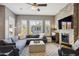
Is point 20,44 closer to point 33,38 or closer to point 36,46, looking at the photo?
point 33,38

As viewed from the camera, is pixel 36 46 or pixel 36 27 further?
pixel 36 46

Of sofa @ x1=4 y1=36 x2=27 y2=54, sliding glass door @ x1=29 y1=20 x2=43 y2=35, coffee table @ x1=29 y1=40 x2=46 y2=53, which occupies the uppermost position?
sliding glass door @ x1=29 y1=20 x2=43 y2=35

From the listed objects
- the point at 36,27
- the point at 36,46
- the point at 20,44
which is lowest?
the point at 36,46

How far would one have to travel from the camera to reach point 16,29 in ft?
9.55

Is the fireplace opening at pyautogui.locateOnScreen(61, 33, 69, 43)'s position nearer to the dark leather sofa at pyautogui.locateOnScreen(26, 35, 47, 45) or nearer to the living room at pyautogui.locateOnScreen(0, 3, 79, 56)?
the living room at pyautogui.locateOnScreen(0, 3, 79, 56)

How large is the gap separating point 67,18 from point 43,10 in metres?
0.65

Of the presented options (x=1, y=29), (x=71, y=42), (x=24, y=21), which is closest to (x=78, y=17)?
(x=71, y=42)

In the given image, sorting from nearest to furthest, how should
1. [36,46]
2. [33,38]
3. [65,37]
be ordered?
[65,37] → [33,38] → [36,46]

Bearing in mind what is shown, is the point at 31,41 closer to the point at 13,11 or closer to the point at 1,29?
the point at 13,11

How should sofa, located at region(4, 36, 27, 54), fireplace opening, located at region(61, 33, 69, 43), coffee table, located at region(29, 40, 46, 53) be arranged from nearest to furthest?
sofa, located at region(4, 36, 27, 54) < fireplace opening, located at region(61, 33, 69, 43) < coffee table, located at region(29, 40, 46, 53)

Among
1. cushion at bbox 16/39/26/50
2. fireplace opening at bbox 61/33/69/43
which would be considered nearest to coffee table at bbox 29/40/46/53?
cushion at bbox 16/39/26/50

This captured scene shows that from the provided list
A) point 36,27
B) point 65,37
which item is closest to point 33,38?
point 36,27

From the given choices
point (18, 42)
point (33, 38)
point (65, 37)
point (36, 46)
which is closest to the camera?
point (18, 42)

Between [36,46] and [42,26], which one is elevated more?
[42,26]
